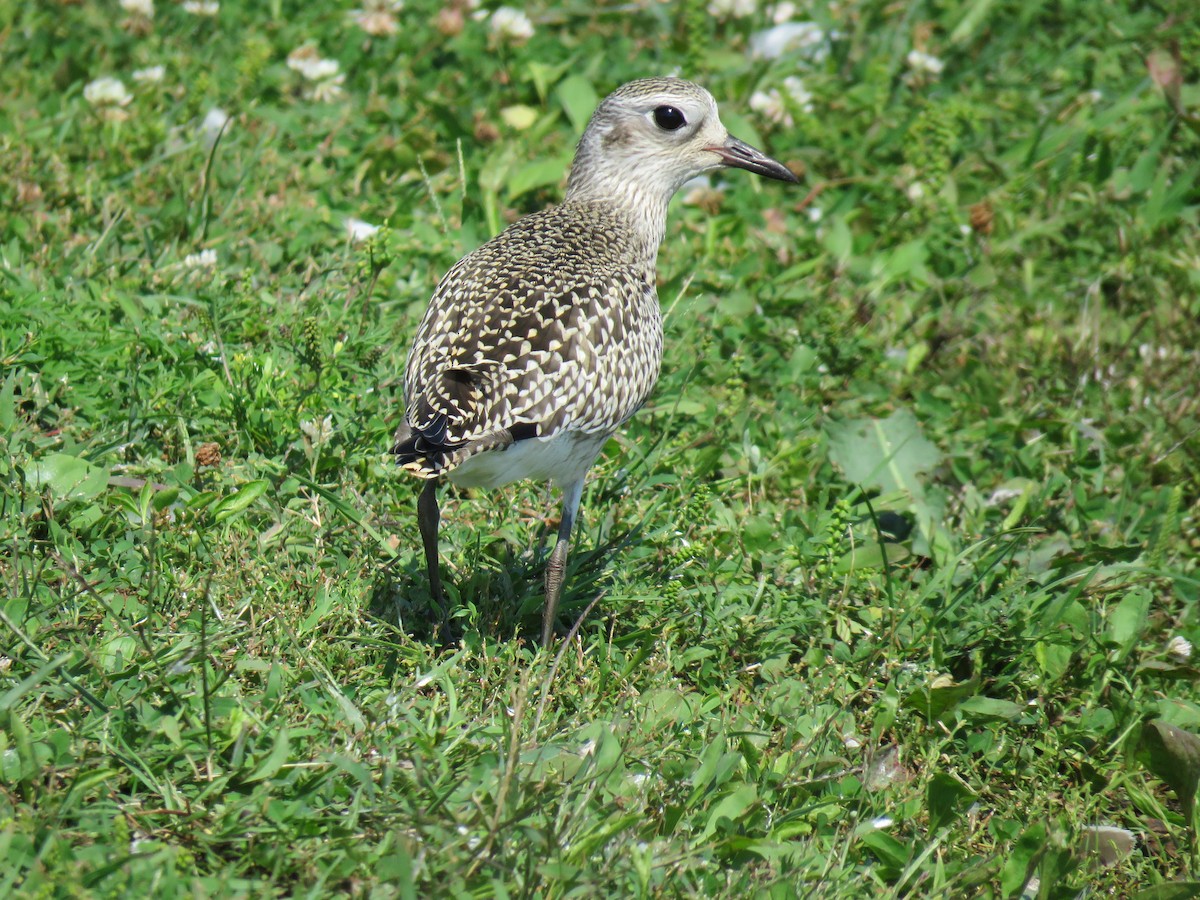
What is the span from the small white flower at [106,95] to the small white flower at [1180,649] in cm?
572

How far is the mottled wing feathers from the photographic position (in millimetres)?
4113

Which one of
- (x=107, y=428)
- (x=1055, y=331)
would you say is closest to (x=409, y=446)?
(x=107, y=428)

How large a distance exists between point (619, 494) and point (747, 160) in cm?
159

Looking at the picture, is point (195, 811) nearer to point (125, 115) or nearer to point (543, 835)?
point (543, 835)

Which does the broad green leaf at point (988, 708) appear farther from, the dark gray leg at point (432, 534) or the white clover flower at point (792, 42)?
the white clover flower at point (792, 42)

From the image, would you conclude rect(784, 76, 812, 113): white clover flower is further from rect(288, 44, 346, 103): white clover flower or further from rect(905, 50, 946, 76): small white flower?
rect(288, 44, 346, 103): white clover flower

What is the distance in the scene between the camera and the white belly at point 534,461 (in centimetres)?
428

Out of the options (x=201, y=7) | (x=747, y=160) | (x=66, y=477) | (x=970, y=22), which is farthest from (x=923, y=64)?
(x=66, y=477)

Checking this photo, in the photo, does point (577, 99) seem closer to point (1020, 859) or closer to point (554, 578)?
point (554, 578)

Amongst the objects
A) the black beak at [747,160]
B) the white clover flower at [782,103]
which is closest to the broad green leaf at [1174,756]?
the black beak at [747,160]

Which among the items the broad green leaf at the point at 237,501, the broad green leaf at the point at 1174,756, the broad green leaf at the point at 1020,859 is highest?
the broad green leaf at the point at 237,501

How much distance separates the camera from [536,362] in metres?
4.37

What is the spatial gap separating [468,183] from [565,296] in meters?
2.69

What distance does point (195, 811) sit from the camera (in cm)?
345
